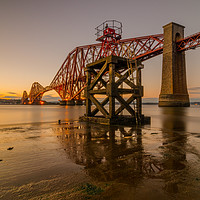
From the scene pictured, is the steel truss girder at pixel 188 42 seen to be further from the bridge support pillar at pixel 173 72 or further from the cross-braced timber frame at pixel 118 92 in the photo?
Result: the cross-braced timber frame at pixel 118 92

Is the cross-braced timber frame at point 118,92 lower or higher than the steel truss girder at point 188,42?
lower

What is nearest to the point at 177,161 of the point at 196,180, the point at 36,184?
the point at 196,180

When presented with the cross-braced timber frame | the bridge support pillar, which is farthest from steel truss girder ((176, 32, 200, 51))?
the cross-braced timber frame

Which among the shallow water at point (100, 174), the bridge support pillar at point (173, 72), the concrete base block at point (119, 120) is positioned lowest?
the shallow water at point (100, 174)

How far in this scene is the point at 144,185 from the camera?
7.00ft

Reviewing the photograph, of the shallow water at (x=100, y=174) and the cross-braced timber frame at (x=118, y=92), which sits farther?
the cross-braced timber frame at (x=118, y=92)

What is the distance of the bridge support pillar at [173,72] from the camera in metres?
41.6

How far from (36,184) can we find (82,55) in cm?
7638

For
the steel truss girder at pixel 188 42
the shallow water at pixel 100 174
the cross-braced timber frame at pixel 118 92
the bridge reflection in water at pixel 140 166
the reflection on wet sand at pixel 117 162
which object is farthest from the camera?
the steel truss girder at pixel 188 42

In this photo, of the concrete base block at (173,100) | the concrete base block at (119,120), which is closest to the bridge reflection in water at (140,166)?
the concrete base block at (119,120)

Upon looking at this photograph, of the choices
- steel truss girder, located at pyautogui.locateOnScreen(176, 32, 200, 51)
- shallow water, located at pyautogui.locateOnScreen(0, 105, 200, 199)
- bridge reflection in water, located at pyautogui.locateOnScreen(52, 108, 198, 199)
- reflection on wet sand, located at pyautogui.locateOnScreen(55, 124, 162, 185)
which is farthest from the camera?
steel truss girder, located at pyautogui.locateOnScreen(176, 32, 200, 51)

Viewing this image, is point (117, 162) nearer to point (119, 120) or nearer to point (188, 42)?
point (119, 120)

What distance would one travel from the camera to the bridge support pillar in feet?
136

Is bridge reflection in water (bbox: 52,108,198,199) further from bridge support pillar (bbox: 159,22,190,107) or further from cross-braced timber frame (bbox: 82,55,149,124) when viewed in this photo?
bridge support pillar (bbox: 159,22,190,107)
